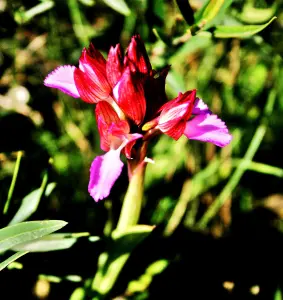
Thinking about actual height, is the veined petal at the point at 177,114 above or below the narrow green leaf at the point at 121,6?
below

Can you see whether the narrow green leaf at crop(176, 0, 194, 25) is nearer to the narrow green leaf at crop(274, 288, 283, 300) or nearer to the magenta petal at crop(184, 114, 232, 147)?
the magenta petal at crop(184, 114, 232, 147)

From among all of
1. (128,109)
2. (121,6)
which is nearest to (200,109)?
(128,109)

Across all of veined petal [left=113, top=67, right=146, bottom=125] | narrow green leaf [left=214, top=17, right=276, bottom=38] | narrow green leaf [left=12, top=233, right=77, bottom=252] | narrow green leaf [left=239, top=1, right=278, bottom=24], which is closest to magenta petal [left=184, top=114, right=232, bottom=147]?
veined petal [left=113, top=67, right=146, bottom=125]

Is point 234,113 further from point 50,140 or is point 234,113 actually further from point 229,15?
point 50,140

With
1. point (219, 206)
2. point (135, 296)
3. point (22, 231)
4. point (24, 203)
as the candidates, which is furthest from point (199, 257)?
point (22, 231)

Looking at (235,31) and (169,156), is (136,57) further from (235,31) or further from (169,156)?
(169,156)

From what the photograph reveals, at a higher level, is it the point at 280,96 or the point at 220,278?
the point at 280,96

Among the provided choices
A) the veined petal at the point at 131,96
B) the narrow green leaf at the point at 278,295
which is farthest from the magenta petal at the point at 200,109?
the narrow green leaf at the point at 278,295

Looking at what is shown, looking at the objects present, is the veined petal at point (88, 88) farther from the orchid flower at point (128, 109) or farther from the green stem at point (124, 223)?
the green stem at point (124, 223)
